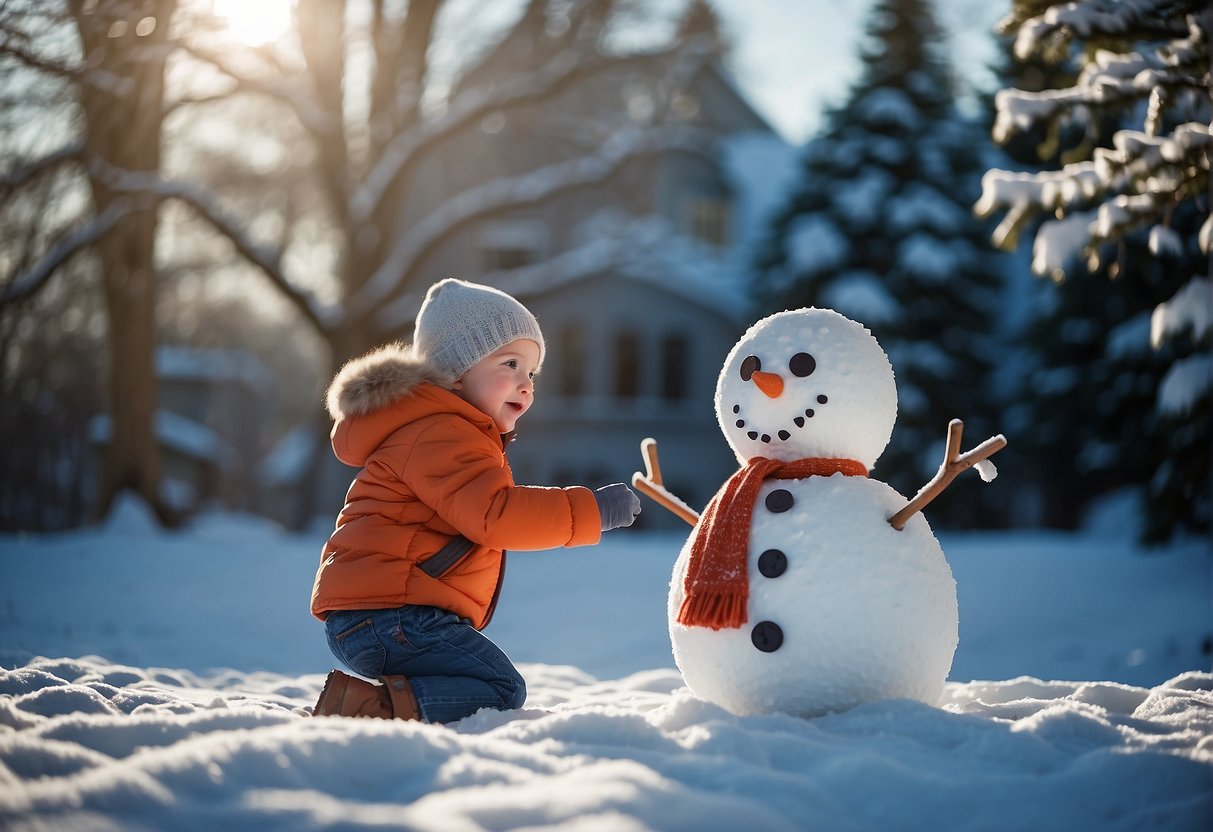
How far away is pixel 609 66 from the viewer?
13.6 meters

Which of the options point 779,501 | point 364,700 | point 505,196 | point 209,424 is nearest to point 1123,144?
point 779,501

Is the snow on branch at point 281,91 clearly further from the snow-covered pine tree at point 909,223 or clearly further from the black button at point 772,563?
the black button at point 772,563

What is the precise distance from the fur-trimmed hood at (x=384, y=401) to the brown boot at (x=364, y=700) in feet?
2.26

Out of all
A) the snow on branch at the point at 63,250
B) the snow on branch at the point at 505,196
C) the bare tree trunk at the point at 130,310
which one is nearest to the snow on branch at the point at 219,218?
the bare tree trunk at the point at 130,310

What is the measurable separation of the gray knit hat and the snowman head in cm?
71

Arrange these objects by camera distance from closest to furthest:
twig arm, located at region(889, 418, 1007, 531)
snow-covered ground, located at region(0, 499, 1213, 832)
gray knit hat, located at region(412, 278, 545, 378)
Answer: snow-covered ground, located at region(0, 499, 1213, 832), twig arm, located at region(889, 418, 1007, 531), gray knit hat, located at region(412, 278, 545, 378)

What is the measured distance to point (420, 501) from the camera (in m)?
3.24

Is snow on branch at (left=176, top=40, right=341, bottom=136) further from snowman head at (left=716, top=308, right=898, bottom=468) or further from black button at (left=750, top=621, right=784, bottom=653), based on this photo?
black button at (left=750, top=621, right=784, bottom=653)

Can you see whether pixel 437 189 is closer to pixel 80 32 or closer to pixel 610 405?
pixel 610 405

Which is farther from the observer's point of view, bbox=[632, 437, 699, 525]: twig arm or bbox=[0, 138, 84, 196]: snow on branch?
bbox=[0, 138, 84, 196]: snow on branch

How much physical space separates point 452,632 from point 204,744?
97 cm

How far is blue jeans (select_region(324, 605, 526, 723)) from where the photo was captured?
315 cm

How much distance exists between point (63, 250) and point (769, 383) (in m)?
8.65

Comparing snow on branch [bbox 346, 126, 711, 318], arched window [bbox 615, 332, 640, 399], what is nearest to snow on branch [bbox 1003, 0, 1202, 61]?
snow on branch [bbox 346, 126, 711, 318]
